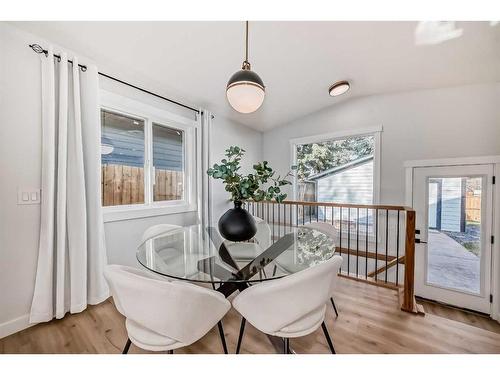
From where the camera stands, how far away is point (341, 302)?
82.6 inches

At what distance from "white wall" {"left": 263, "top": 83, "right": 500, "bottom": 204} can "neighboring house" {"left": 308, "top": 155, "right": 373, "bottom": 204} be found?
0.23 meters

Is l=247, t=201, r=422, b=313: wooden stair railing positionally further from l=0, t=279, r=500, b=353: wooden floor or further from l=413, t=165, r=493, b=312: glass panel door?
l=0, t=279, r=500, b=353: wooden floor

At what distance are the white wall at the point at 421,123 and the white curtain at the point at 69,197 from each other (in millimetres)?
3278

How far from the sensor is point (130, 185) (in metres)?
2.53

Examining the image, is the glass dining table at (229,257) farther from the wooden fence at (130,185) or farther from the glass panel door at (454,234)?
the glass panel door at (454,234)

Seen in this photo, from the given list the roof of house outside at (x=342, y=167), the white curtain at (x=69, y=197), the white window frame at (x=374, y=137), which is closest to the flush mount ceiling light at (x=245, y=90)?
the white curtain at (x=69, y=197)

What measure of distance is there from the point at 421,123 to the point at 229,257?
3.25m

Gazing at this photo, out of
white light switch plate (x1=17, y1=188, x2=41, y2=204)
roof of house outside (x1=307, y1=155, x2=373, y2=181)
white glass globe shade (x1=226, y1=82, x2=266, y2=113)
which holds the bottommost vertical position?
white light switch plate (x1=17, y1=188, x2=41, y2=204)

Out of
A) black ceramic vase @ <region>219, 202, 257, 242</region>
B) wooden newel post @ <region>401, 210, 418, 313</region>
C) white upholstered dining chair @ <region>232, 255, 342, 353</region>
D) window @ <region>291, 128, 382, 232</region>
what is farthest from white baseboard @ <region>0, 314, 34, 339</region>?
window @ <region>291, 128, 382, 232</region>

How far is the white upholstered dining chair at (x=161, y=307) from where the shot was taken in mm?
970

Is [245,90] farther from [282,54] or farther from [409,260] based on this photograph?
[409,260]

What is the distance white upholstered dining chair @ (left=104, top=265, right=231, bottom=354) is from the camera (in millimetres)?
970
